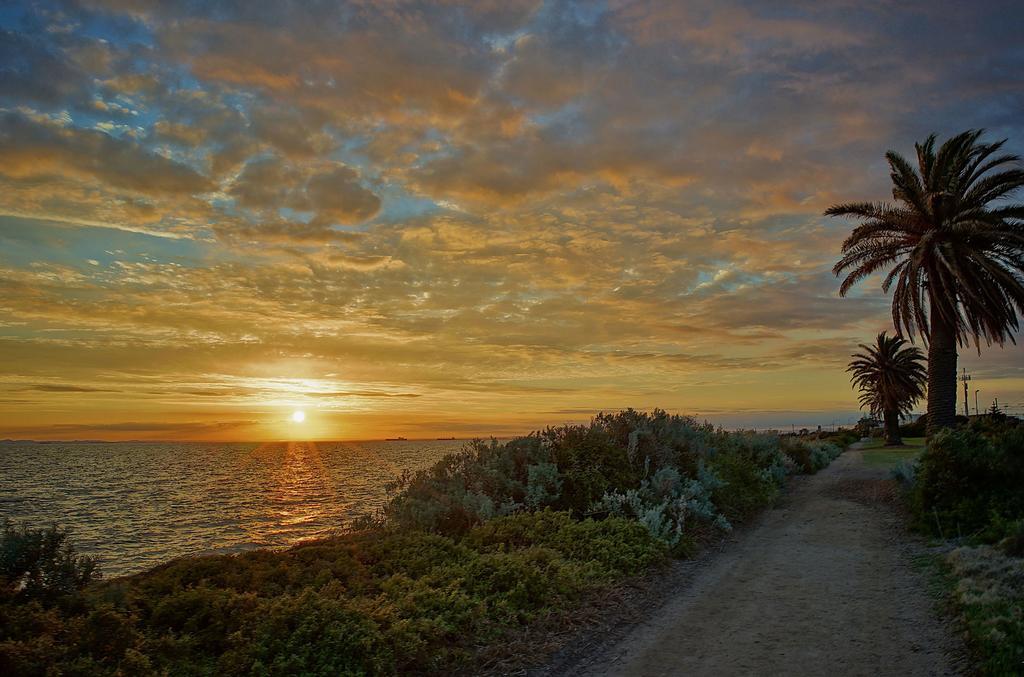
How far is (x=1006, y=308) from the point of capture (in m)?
22.3

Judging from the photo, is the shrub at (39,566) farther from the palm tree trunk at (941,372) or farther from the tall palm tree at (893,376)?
the tall palm tree at (893,376)

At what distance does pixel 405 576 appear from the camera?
333 inches

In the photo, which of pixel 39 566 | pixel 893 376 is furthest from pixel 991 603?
pixel 893 376

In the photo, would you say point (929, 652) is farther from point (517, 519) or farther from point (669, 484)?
point (669, 484)

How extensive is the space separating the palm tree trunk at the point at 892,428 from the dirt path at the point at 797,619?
4373cm

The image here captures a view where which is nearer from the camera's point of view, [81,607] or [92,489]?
[81,607]

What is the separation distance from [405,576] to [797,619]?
500 centimetres

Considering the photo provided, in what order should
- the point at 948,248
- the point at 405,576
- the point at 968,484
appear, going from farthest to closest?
the point at 948,248
the point at 968,484
the point at 405,576

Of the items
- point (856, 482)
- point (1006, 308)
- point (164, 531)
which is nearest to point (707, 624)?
point (856, 482)

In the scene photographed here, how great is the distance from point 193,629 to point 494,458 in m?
7.99

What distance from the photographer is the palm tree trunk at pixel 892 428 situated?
49781mm

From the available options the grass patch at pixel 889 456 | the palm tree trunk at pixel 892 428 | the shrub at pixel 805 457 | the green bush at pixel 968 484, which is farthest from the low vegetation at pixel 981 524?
the palm tree trunk at pixel 892 428

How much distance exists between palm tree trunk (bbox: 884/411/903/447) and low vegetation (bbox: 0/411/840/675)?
4250 centimetres

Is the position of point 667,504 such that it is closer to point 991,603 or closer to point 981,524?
point 981,524
